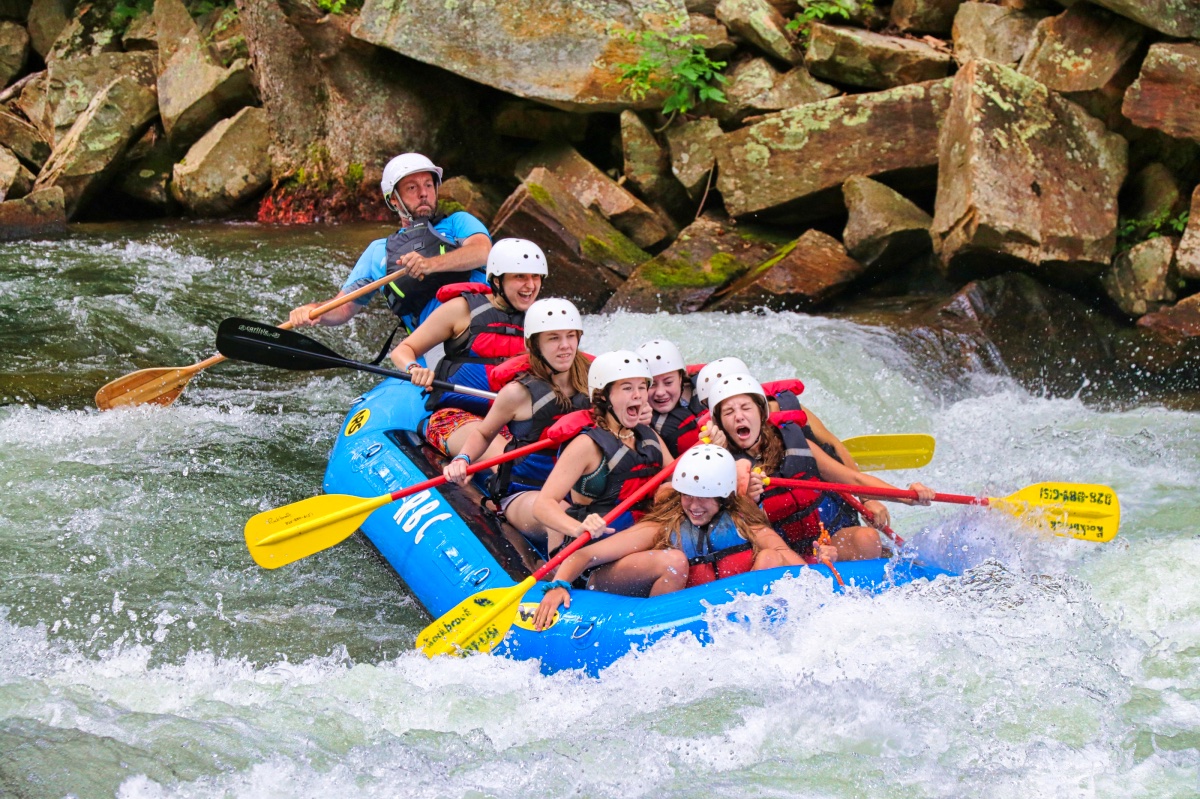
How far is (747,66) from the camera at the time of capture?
356 inches

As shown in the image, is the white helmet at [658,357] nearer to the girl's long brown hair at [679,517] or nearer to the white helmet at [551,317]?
the white helmet at [551,317]

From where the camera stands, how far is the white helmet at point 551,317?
14.3ft

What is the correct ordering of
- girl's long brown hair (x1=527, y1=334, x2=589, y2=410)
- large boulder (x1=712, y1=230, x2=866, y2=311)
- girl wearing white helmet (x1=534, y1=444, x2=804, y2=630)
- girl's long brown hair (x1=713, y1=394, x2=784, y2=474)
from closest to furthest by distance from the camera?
girl wearing white helmet (x1=534, y1=444, x2=804, y2=630) < girl's long brown hair (x1=713, y1=394, x2=784, y2=474) < girl's long brown hair (x1=527, y1=334, x2=589, y2=410) < large boulder (x1=712, y1=230, x2=866, y2=311)

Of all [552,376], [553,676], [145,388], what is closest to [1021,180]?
[552,376]

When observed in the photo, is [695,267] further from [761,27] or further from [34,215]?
[34,215]

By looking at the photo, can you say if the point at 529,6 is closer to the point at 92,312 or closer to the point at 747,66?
the point at 747,66

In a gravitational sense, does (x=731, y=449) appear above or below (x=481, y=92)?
below

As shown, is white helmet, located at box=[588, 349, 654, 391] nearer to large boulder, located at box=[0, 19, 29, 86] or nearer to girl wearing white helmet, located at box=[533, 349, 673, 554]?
girl wearing white helmet, located at box=[533, 349, 673, 554]

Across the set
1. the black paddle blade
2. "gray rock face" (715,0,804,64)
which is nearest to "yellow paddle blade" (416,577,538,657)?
the black paddle blade

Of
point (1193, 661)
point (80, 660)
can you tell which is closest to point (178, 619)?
point (80, 660)

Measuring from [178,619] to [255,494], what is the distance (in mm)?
1274

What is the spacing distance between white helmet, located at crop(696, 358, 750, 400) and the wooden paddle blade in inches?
125

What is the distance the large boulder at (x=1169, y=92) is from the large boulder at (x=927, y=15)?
228cm

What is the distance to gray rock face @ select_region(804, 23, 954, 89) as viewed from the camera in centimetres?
851
